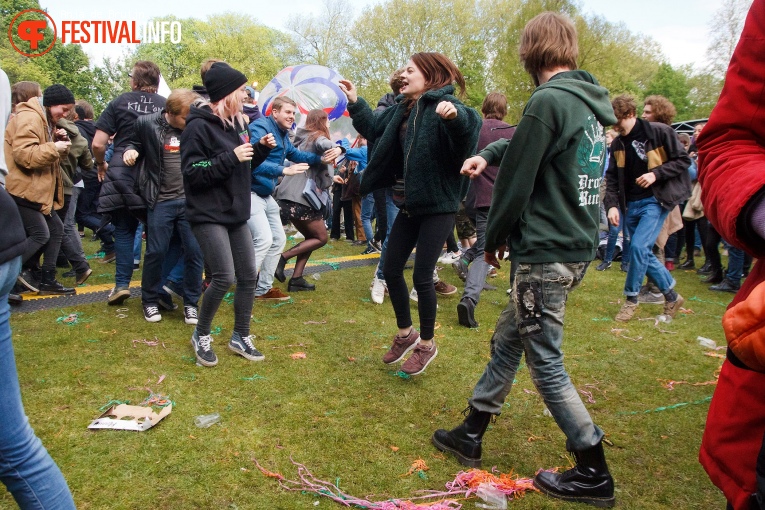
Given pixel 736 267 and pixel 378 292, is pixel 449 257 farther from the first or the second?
pixel 736 267

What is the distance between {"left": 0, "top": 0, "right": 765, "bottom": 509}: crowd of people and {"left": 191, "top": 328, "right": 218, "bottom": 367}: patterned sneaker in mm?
10

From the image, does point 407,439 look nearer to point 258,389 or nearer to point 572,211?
point 258,389

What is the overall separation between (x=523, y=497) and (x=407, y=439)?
2.48 ft

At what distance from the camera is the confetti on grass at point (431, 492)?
2.61m

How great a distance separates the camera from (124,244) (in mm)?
5941

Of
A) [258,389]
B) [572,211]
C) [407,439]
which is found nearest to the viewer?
[572,211]

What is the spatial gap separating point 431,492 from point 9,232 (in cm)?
205

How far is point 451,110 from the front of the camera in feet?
10.7

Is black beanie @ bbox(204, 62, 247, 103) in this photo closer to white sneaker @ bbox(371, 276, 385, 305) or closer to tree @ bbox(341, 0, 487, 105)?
white sneaker @ bbox(371, 276, 385, 305)

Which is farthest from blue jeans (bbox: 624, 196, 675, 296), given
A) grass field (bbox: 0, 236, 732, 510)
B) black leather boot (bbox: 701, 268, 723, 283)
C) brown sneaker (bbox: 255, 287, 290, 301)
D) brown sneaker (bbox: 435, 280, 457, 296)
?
brown sneaker (bbox: 255, 287, 290, 301)

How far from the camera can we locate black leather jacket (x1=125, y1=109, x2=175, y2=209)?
514cm

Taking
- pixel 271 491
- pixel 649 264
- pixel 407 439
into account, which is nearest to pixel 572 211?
pixel 407 439

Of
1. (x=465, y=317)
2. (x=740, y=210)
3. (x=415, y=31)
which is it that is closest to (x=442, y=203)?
(x=465, y=317)

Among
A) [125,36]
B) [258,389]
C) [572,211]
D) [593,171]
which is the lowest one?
[258,389]
